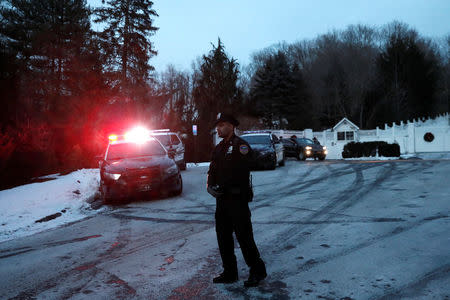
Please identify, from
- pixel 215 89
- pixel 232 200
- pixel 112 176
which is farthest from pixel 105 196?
pixel 215 89

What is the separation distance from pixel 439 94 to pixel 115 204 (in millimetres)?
62598

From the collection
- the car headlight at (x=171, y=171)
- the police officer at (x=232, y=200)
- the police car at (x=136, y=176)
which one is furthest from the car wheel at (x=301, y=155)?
the police officer at (x=232, y=200)

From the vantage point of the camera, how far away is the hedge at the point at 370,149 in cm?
2755

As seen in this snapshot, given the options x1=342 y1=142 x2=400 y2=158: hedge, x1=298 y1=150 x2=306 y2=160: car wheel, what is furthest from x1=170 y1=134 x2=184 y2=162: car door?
x1=342 y1=142 x2=400 y2=158: hedge

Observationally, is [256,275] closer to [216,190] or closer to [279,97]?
[216,190]

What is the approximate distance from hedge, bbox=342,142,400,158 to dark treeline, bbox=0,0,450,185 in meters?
9.78

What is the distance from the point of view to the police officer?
4094mm

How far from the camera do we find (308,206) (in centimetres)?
858

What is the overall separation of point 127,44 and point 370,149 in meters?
20.8

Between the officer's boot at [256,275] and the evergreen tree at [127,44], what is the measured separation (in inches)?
1184

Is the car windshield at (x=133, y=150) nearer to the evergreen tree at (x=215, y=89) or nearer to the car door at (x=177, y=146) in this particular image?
the car door at (x=177, y=146)

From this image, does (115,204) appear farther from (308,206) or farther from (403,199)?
(403,199)

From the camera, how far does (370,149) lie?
99.7 ft

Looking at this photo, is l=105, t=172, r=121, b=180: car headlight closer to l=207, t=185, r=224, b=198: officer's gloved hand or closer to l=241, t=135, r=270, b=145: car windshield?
l=207, t=185, r=224, b=198: officer's gloved hand
